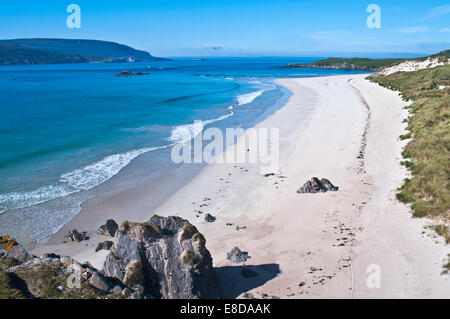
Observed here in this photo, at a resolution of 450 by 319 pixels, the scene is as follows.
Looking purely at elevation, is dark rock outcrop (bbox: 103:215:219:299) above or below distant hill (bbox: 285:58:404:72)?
below

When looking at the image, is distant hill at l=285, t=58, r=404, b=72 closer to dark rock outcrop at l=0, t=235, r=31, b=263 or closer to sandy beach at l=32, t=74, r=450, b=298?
sandy beach at l=32, t=74, r=450, b=298

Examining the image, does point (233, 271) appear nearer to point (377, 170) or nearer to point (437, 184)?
point (437, 184)

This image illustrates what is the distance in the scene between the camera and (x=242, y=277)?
9484mm

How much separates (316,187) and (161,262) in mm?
9423

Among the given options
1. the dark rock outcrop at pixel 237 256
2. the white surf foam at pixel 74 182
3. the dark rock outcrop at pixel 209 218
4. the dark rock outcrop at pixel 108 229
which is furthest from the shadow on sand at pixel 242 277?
the white surf foam at pixel 74 182

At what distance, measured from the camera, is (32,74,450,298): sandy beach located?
359 inches

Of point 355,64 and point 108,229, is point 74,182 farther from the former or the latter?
point 355,64

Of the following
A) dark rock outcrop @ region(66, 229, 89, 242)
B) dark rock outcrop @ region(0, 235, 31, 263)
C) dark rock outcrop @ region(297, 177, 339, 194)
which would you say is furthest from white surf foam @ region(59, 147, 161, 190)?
dark rock outcrop @ region(297, 177, 339, 194)

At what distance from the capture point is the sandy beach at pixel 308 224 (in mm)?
9117

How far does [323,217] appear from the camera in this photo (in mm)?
12922

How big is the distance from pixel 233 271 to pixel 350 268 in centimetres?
349

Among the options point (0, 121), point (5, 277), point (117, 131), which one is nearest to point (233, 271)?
point (5, 277)

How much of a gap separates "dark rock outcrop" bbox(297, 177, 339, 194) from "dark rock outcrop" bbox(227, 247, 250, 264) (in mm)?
5694

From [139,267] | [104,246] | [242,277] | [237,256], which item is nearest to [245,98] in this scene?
[104,246]
